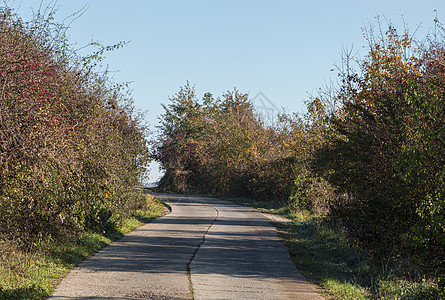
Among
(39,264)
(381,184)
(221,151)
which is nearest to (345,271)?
(381,184)

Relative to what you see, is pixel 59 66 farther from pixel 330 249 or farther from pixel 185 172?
pixel 185 172

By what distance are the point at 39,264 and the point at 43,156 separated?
11.6 ft

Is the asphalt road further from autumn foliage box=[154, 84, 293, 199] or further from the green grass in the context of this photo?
autumn foliage box=[154, 84, 293, 199]

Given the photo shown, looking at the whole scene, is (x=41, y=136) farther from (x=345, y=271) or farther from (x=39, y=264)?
(x=345, y=271)

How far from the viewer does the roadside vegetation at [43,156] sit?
7.77 metres

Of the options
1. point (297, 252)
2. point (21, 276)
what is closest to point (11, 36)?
point (21, 276)

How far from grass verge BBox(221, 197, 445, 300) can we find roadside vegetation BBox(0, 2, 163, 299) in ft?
16.5

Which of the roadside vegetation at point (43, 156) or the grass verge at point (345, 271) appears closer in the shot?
the roadside vegetation at point (43, 156)

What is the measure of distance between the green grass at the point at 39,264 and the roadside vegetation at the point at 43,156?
2 cm

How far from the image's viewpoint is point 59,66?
32.5 ft

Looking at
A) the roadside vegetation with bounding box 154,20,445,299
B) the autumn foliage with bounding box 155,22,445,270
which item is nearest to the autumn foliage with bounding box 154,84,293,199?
the autumn foliage with bounding box 155,22,445,270

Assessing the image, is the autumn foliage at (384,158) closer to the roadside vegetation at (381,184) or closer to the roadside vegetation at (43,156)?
the roadside vegetation at (381,184)

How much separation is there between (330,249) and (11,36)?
421 inches

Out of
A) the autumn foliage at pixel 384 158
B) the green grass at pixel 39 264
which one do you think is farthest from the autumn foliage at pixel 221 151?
the green grass at pixel 39 264
